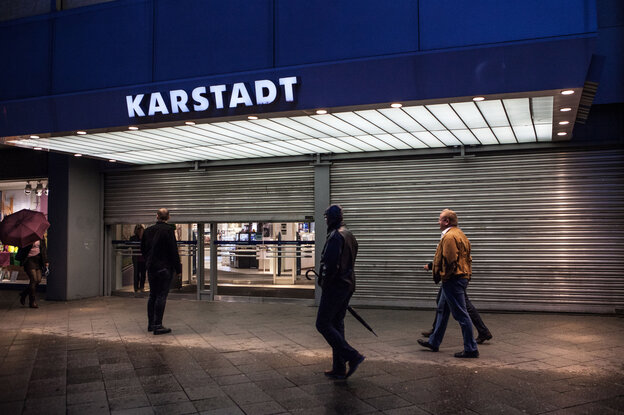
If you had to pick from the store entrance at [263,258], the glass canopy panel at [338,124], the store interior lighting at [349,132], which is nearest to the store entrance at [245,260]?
the store entrance at [263,258]

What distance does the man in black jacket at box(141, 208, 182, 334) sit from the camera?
7.88 meters

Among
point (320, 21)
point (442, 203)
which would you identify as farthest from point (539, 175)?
point (320, 21)

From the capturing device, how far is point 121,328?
8594 mm

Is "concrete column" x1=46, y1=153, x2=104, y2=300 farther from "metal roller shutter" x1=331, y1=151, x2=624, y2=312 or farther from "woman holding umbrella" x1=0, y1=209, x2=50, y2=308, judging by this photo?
"metal roller shutter" x1=331, y1=151, x2=624, y2=312

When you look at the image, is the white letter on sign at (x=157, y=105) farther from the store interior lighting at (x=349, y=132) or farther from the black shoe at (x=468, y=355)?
the black shoe at (x=468, y=355)

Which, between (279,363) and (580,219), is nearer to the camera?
(279,363)

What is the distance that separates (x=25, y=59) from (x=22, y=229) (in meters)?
3.26

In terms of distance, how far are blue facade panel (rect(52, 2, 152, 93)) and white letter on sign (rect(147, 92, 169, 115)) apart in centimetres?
121

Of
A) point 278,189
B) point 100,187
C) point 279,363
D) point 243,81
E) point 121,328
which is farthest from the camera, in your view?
point 100,187

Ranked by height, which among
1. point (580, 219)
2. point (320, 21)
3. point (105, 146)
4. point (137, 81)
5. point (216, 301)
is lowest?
point (216, 301)

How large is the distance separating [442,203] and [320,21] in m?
4.32

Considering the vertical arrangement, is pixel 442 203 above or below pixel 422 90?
below

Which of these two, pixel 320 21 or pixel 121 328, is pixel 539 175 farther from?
pixel 121 328

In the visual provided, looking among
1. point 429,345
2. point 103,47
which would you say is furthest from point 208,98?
point 429,345
